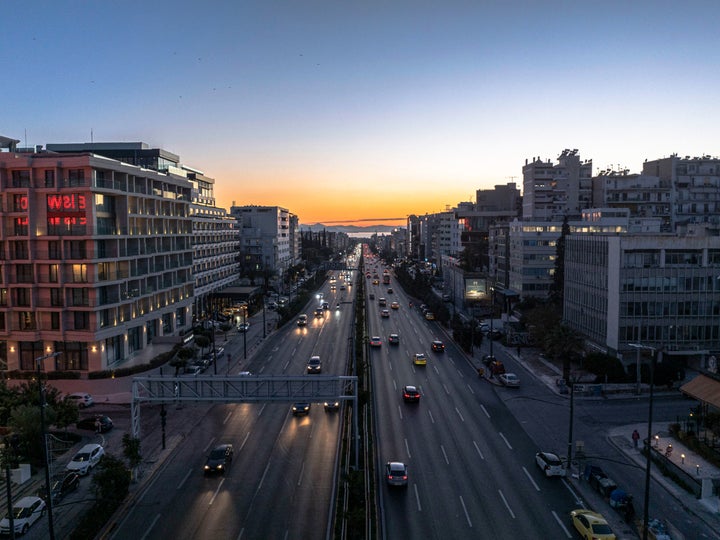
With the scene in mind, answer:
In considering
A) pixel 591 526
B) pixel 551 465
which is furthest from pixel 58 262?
pixel 591 526

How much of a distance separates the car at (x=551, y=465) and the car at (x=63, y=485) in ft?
87.7

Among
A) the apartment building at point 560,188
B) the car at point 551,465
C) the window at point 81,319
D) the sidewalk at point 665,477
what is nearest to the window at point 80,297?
the window at point 81,319

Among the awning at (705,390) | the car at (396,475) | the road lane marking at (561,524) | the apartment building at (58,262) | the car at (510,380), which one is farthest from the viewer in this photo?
the apartment building at (58,262)

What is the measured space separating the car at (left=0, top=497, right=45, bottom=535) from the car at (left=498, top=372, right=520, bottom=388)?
3744 cm

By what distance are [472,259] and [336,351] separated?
6594 cm

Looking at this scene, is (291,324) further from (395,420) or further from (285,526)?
(285,526)

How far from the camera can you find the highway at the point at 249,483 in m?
26.0

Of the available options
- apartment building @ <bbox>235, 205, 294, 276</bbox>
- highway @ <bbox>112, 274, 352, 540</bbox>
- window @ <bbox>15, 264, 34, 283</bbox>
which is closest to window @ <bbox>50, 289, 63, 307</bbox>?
window @ <bbox>15, 264, 34, 283</bbox>

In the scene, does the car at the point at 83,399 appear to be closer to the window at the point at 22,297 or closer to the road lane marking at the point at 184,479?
the window at the point at 22,297

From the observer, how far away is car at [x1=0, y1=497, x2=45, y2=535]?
84.5 ft

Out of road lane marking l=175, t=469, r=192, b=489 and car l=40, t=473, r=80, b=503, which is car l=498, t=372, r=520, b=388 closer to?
road lane marking l=175, t=469, r=192, b=489

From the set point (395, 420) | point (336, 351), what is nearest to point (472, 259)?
point (336, 351)

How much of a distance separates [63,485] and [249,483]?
33.5 feet

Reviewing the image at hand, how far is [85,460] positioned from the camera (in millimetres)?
33438
